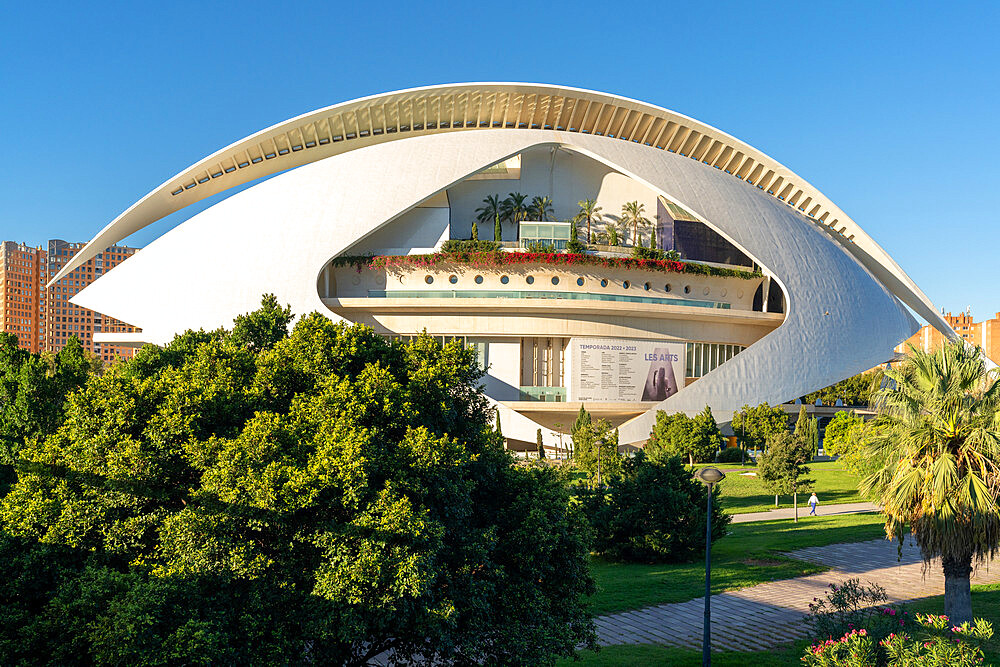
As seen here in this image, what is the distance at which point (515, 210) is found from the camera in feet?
136

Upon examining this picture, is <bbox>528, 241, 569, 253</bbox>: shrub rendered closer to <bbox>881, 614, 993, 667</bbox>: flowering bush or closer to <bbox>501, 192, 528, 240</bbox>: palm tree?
<bbox>501, 192, 528, 240</bbox>: palm tree

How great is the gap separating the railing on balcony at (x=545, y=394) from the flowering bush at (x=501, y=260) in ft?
19.4

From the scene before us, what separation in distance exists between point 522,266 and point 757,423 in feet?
43.0

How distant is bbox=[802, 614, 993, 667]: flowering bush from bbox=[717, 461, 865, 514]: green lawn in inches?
645

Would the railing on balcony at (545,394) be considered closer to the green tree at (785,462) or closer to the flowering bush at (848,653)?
the green tree at (785,462)

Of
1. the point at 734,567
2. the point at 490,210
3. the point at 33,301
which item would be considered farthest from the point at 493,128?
the point at 33,301

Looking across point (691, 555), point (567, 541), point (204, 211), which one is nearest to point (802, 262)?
point (691, 555)

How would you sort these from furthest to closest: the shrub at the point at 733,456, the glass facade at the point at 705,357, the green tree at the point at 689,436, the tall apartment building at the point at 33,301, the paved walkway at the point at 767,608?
1. the tall apartment building at the point at 33,301
2. the glass facade at the point at 705,357
3. the shrub at the point at 733,456
4. the green tree at the point at 689,436
5. the paved walkway at the point at 767,608

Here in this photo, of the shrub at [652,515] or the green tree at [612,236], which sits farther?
the green tree at [612,236]

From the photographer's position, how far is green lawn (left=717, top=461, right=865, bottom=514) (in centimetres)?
2681

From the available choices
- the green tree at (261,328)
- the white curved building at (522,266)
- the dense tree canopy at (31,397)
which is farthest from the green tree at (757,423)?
the dense tree canopy at (31,397)

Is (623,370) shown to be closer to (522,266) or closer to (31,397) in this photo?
(522,266)

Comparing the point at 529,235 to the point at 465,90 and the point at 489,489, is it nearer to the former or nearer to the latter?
the point at 465,90

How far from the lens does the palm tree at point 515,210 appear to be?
41.6 meters
